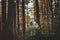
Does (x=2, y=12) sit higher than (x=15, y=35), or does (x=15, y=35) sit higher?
(x=2, y=12)

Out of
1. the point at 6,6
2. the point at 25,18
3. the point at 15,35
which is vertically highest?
the point at 6,6

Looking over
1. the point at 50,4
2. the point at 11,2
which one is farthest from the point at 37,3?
the point at 11,2

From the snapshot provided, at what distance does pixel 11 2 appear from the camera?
2881mm

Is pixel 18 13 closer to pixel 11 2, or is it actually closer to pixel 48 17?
pixel 11 2

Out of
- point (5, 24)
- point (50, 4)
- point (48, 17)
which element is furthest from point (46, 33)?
point (5, 24)

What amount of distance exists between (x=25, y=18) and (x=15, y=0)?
314mm

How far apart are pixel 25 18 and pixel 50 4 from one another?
1.42 feet

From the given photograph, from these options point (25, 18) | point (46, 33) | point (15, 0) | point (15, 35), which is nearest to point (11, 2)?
point (15, 0)

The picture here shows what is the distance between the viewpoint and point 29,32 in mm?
2830

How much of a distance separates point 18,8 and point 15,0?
5.1 inches

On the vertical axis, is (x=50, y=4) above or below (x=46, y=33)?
above

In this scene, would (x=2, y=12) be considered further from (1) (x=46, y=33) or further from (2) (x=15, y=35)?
(1) (x=46, y=33)

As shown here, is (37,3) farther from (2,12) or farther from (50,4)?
(2,12)

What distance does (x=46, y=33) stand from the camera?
2.83m
